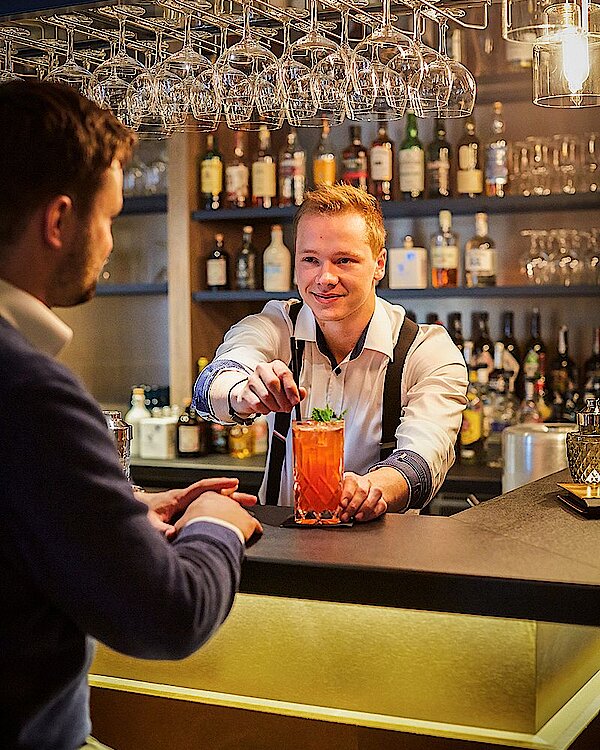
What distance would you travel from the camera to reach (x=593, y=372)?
13.2 ft

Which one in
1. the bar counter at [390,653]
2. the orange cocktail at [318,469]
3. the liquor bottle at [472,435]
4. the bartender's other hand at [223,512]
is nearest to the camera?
the bartender's other hand at [223,512]

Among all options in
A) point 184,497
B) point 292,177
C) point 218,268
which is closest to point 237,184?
point 292,177

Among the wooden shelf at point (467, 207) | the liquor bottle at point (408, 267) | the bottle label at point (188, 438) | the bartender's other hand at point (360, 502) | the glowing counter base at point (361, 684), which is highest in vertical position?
the wooden shelf at point (467, 207)

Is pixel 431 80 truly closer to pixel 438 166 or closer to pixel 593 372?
pixel 438 166

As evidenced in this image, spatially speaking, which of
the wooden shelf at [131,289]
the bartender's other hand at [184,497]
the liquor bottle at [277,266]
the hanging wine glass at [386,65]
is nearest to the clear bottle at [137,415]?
the wooden shelf at [131,289]

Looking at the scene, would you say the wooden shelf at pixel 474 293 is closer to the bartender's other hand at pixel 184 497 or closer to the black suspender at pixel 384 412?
the black suspender at pixel 384 412

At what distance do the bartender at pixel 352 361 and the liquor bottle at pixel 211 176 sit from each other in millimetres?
1721

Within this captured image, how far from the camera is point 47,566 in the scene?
1105mm

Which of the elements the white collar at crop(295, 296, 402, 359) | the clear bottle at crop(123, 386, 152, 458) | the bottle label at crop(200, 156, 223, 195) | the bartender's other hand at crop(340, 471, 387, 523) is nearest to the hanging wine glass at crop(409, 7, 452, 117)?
the white collar at crop(295, 296, 402, 359)

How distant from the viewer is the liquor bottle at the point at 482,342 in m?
4.10

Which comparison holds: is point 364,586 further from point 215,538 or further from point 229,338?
point 229,338

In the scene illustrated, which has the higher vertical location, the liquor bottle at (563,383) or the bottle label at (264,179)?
the bottle label at (264,179)

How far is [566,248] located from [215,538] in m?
2.90

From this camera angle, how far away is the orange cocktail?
1852 millimetres
